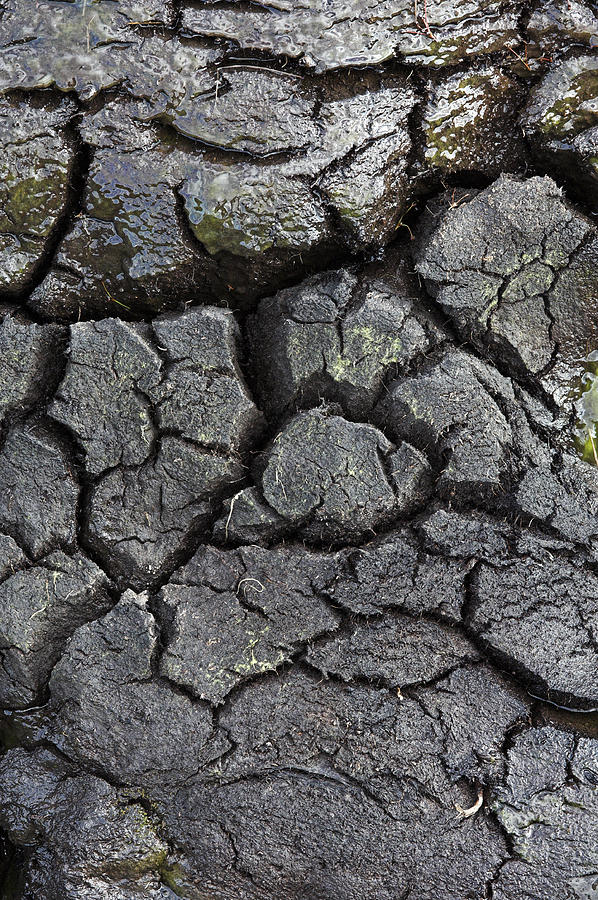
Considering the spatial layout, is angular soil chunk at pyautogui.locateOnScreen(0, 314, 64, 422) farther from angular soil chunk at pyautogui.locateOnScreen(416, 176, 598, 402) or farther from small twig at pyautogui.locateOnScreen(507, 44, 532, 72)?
small twig at pyautogui.locateOnScreen(507, 44, 532, 72)

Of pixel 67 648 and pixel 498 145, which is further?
pixel 498 145

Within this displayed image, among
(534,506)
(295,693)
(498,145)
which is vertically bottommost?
(295,693)

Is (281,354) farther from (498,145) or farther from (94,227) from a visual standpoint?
(498,145)

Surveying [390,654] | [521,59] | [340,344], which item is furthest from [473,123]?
[390,654]

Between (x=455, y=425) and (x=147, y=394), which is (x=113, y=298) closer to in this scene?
(x=147, y=394)

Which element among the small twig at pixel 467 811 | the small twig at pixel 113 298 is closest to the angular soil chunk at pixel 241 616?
the small twig at pixel 467 811

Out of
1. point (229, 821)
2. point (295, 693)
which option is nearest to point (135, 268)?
point (295, 693)
